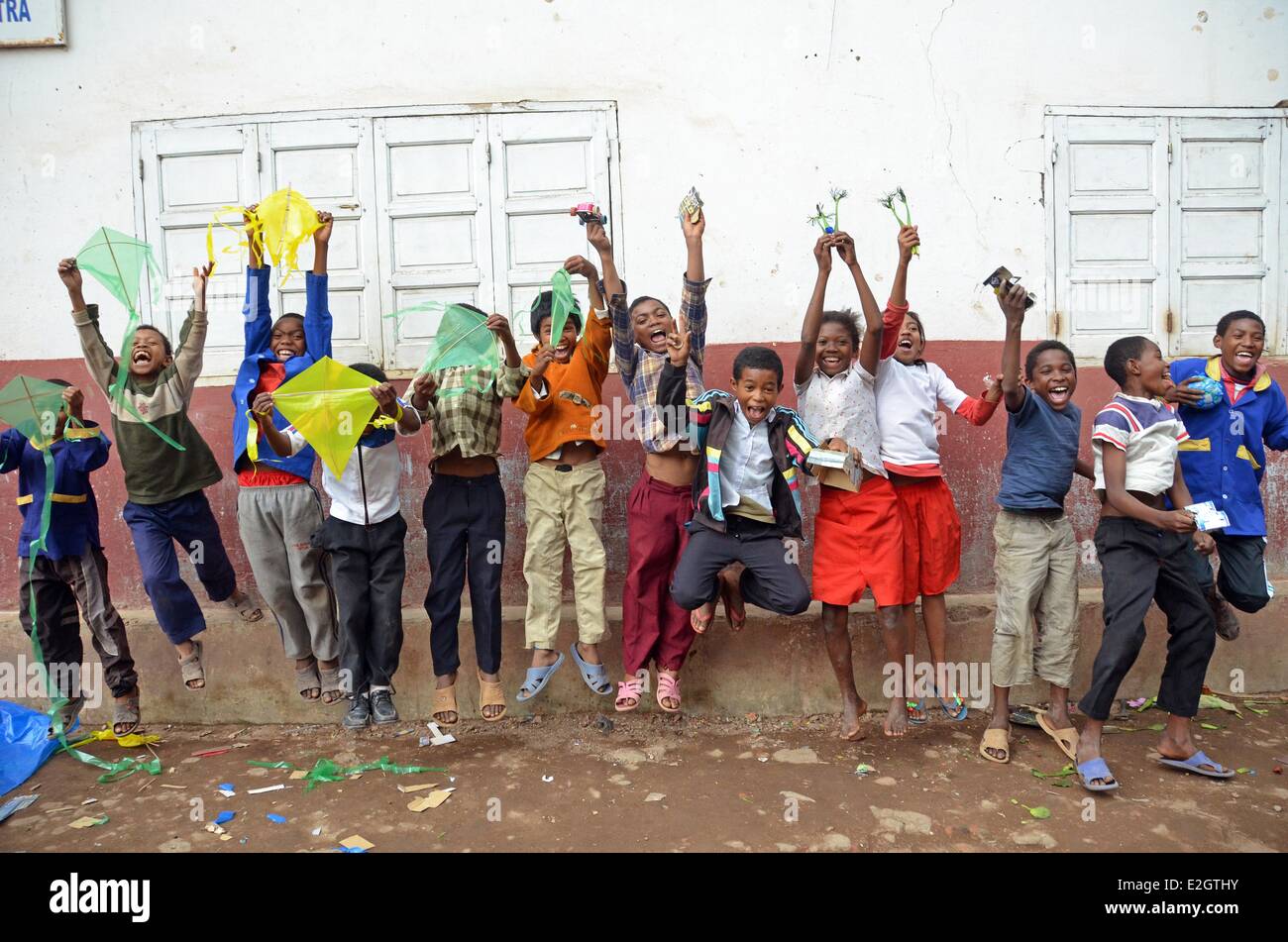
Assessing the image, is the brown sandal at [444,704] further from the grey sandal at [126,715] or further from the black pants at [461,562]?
the grey sandal at [126,715]

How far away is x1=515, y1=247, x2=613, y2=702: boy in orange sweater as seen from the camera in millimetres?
4164

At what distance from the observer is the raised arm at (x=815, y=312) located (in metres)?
3.86

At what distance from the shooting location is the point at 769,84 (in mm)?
4836

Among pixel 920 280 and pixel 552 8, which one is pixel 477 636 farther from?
pixel 552 8

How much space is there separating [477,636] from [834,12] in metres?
3.89

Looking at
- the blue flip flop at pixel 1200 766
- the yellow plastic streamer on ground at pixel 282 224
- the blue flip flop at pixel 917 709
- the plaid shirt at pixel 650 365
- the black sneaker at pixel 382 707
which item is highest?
the yellow plastic streamer on ground at pixel 282 224

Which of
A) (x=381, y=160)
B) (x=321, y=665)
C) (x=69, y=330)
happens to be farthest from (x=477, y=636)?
(x=69, y=330)

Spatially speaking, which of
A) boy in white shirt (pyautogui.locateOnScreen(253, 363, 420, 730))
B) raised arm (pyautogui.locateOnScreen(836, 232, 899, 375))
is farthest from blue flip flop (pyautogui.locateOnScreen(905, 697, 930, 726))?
boy in white shirt (pyautogui.locateOnScreen(253, 363, 420, 730))

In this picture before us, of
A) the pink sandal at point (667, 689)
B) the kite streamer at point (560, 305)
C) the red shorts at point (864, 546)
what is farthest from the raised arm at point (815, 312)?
the pink sandal at point (667, 689)

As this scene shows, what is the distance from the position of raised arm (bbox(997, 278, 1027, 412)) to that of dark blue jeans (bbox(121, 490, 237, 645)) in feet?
12.8

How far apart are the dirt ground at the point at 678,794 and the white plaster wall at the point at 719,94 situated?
2.25 meters

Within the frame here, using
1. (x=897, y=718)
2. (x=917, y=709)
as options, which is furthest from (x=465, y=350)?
(x=917, y=709)

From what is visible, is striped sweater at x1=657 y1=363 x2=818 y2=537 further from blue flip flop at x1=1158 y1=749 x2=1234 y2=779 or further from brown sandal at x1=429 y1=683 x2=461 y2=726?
blue flip flop at x1=1158 y1=749 x2=1234 y2=779

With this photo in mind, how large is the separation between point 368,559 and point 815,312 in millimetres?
2409
